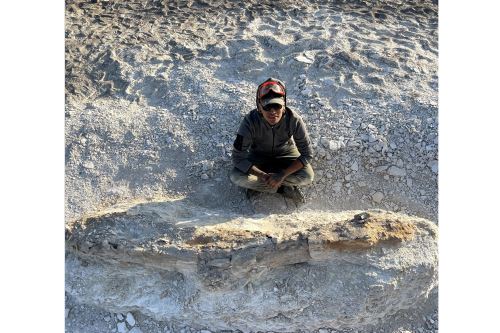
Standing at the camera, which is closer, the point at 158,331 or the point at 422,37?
the point at 158,331

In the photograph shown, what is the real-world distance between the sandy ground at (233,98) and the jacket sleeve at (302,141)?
51 centimetres

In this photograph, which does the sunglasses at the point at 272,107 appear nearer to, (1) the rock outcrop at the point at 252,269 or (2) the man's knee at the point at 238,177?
(2) the man's knee at the point at 238,177

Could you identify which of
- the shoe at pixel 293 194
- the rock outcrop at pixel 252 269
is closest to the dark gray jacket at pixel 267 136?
the shoe at pixel 293 194

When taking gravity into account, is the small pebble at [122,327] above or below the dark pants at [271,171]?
below

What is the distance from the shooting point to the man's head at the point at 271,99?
3.60m

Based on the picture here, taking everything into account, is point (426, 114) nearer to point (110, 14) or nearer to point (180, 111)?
point (180, 111)

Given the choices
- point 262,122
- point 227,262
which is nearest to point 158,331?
point 227,262

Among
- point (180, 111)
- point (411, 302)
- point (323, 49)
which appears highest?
point (323, 49)

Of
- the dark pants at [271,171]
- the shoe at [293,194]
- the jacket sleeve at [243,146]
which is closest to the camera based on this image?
the jacket sleeve at [243,146]

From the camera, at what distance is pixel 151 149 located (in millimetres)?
4723

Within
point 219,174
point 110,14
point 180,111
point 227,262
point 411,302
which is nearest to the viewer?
point 227,262

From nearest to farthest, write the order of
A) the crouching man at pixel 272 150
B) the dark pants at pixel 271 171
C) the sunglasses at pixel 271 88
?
the sunglasses at pixel 271 88, the crouching man at pixel 272 150, the dark pants at pixel 271 171

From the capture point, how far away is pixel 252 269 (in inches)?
135

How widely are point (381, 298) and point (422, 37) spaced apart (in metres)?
3.53
